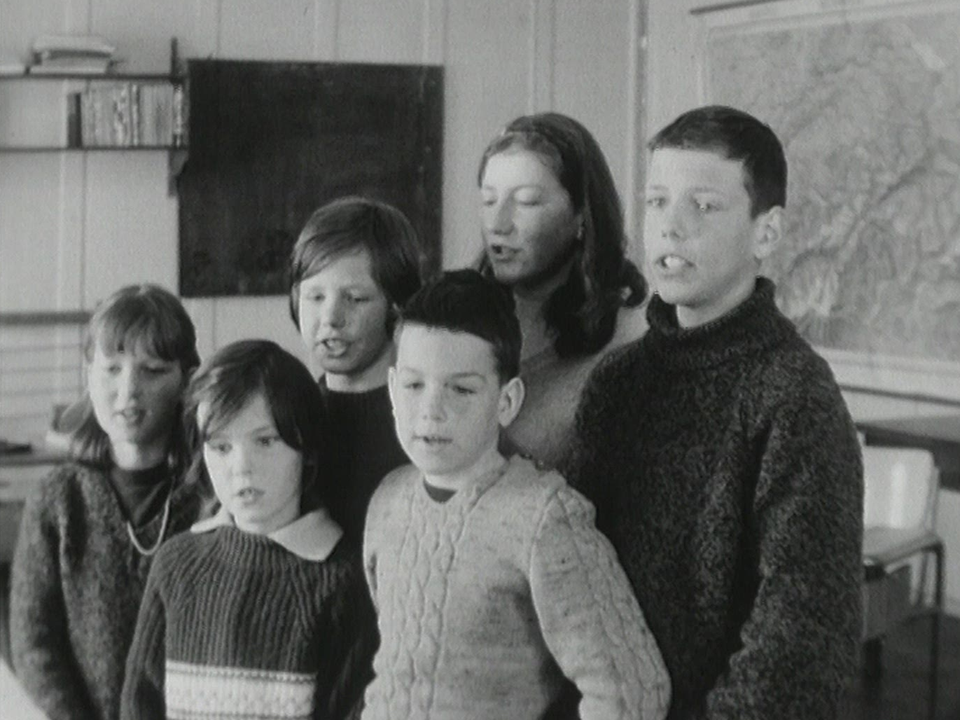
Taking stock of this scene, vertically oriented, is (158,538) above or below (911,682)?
above

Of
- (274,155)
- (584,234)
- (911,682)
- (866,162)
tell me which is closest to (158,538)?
(584,234)

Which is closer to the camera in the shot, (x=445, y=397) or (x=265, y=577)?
(x=445, y=397)

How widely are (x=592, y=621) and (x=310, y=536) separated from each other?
38 cm

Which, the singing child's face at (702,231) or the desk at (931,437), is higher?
the singing child's face at (702,231)

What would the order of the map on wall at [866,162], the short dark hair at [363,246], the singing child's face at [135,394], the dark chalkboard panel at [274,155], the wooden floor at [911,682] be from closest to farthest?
the short dark hair at [363,246] < the singing child's face at [135,394] < the wooden floor at [911,682] < the map on wall at [866,162] < the dark chalkboard panel at [274,155]

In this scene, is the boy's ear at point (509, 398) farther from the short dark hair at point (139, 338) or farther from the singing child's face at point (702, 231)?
the short dark hair at point (139, 338)

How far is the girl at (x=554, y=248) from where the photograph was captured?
1629 mm

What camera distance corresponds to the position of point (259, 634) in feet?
5.02

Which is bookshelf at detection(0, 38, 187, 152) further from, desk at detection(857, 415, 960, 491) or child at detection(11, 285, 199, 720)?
child at detection(11, 285, 199, 720)

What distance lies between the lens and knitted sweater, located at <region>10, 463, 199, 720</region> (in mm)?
1753

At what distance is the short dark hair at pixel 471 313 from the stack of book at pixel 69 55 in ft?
11.7

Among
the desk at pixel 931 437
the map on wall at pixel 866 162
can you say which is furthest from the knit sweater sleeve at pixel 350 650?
the map on wall at pixel 866 162

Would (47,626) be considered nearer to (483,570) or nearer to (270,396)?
(270,396)

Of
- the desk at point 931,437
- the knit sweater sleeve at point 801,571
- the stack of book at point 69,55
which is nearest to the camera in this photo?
the knit sweater sleeve at point 801,571
